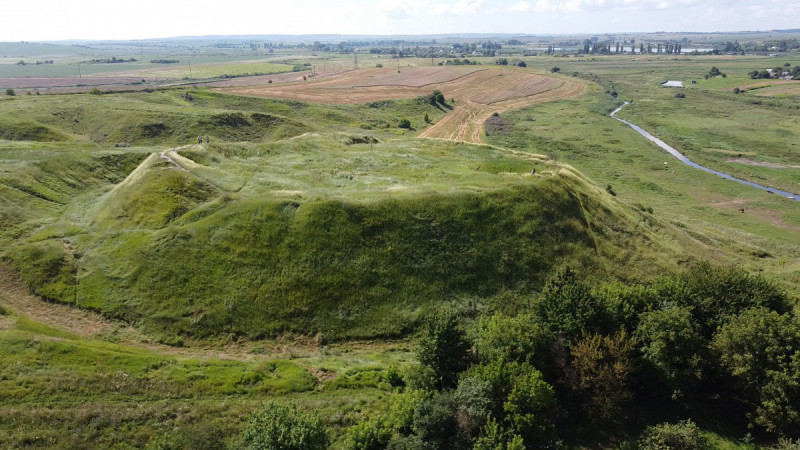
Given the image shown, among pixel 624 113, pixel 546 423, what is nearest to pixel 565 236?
pixel 546 423

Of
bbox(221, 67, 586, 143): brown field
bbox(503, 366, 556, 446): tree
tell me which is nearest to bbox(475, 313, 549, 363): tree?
bbox(503, 366, 556, 446): tree

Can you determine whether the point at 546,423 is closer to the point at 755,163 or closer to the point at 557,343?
the point at 557,343

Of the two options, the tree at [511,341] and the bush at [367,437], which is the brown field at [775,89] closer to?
the tree at [511,341]

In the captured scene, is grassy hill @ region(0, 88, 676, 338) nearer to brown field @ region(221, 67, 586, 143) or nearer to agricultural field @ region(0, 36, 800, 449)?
agricultural field @ region(0, 36, 800, 449)

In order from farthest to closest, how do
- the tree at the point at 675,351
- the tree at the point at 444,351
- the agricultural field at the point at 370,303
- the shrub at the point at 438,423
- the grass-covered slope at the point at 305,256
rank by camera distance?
1. the grass-covered slope at the point at 305,256
2. the tree at the point at 675,351
3. the tree at the point at 444,351
4. the agricultural field at the point at 370,303
5. the shrub at the point at 438,423

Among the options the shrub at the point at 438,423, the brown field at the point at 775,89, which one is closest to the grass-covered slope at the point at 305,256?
the shrub at the point at 438,423
